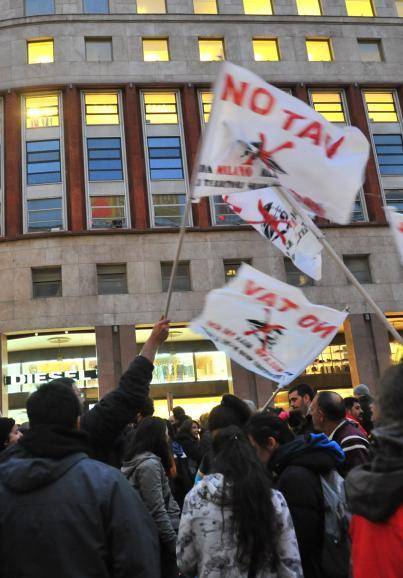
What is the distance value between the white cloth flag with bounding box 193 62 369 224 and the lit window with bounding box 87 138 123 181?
24010 mm

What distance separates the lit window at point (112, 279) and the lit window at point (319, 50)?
15480 mm

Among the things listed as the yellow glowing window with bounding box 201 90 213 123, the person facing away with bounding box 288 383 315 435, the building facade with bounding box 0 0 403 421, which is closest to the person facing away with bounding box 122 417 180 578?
the person facing away with bounding box 288 383 315 435

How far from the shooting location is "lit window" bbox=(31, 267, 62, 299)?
26.6 metres

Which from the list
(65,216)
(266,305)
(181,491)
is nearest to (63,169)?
(65,216)

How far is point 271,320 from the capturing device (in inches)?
223

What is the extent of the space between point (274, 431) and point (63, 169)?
1006 inches

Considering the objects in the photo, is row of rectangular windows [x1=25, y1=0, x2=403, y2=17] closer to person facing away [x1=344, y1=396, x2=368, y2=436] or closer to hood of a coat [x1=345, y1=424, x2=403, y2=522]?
person facing away [x1=344, y1=396, x2=368, y2=436]

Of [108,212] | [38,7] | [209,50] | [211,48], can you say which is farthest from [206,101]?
[38,7]

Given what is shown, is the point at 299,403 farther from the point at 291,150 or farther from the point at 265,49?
the point at 265,49

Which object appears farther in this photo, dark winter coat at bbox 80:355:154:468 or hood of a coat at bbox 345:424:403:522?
dark winter coat at bbox 80:355:154:468

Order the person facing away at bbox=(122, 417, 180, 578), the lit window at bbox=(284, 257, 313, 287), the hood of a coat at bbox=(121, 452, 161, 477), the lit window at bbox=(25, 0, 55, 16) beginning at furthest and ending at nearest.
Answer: the lit window at bbox=(25, 0, 55, 16) < the lit window at bbox=(284, 257, 313, 287) < the hood of a coat at bbox=(121, 452, 161, 477) < the person facing away at bbox=(122, 417, 180, 578)

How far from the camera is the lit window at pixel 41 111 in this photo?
28.9 metres

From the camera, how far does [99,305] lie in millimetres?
26281

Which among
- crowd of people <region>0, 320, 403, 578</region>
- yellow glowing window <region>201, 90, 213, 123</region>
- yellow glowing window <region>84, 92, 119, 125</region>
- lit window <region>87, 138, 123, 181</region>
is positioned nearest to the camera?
crowd of people <region>0, 320, 403, 578</region>
